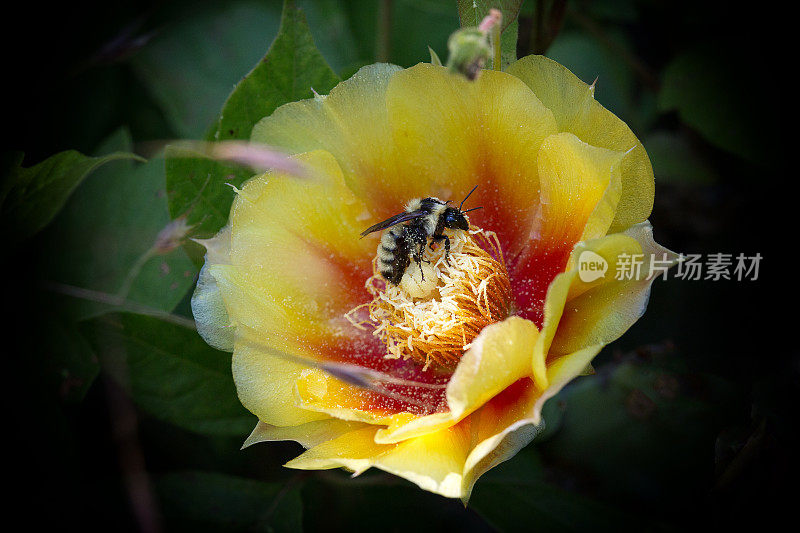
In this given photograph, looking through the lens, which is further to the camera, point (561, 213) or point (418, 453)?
point (561, 213)

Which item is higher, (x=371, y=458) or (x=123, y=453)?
(x=371, y=458)

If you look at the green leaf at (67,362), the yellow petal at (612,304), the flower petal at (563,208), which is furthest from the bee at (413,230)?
the green leaf at (67,362)

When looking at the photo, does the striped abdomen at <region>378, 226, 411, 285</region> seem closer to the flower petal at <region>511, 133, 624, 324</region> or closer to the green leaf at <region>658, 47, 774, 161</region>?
the flower petal at <region>511, 133, 624, 324</region>

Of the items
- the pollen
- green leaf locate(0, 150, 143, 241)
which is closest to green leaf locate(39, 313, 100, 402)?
green leaf locate(0, 150, 143, 241)

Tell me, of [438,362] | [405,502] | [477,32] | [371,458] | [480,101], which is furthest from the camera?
[405,502]

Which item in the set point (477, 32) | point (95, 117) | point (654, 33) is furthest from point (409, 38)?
point (477, 32)

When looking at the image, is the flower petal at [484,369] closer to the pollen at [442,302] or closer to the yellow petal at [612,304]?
the yellow petal at [612,304]

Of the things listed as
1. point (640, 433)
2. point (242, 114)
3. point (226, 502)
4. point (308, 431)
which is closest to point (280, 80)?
point (242, 114)

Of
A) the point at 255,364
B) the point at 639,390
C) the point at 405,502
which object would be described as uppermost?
the point at 255,364

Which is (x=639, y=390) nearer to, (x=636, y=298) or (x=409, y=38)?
(x=636, y=298)
